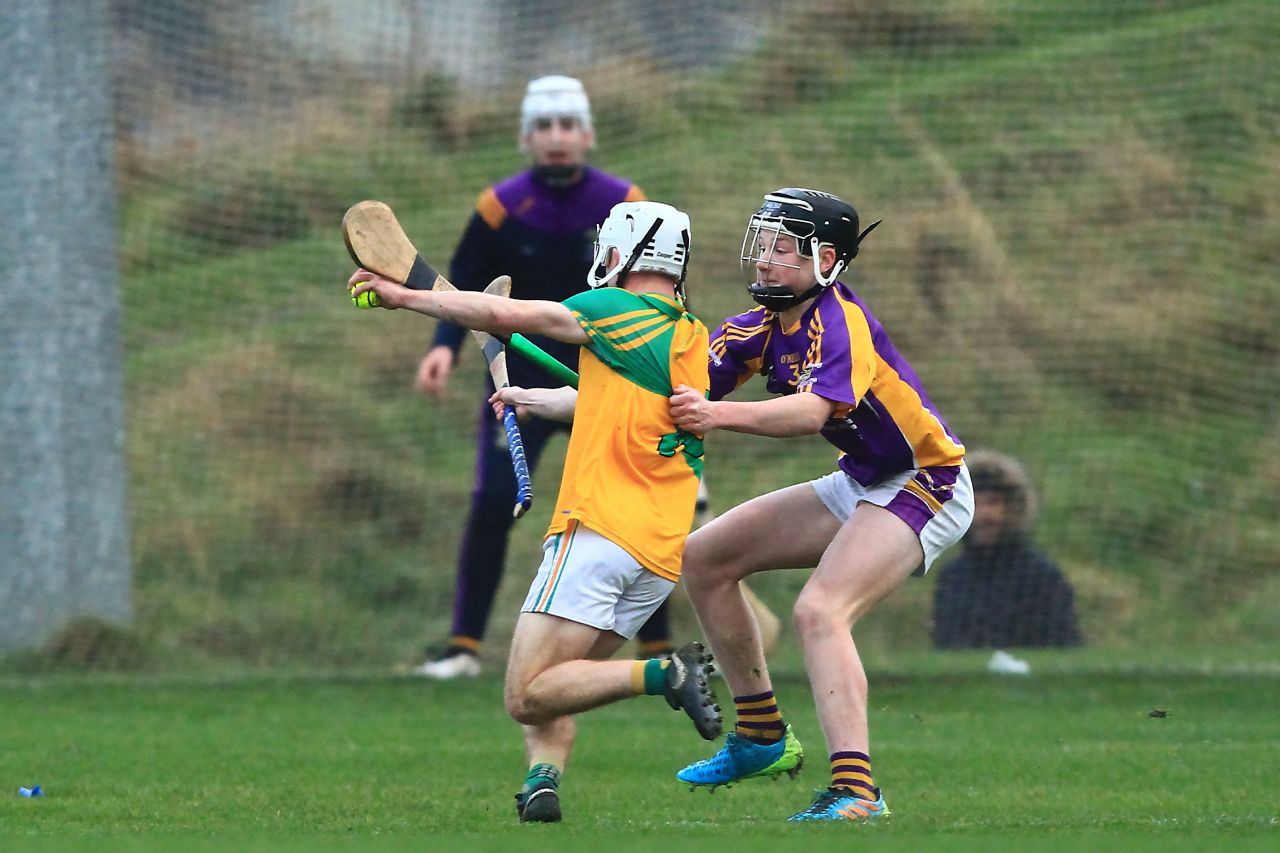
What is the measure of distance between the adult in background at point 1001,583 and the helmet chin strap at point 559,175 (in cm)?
293

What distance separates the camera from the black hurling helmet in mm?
5758

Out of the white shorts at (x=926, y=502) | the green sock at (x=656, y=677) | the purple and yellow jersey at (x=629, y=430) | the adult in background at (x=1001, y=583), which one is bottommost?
the adult in background at (x=1001, y=583)

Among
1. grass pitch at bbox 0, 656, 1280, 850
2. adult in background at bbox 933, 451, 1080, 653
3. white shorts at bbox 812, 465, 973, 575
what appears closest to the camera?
grass pitch at bbox 0, 656, 1280, 850

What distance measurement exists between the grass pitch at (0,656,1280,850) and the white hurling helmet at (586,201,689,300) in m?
1.53

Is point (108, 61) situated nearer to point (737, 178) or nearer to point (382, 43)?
point (382, 43)

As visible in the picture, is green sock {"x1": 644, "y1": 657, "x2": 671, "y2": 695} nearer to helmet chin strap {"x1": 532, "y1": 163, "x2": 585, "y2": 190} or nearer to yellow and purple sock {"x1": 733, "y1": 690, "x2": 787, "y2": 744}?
yellow and purple sock {"x1": 733, "y1": 690, "x2": 787, "y2": 744}

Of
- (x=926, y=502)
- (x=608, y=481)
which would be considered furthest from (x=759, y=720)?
(x=608, y=481)

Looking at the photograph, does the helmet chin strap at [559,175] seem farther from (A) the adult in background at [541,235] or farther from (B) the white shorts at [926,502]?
(B) the white shorts at [926,502]

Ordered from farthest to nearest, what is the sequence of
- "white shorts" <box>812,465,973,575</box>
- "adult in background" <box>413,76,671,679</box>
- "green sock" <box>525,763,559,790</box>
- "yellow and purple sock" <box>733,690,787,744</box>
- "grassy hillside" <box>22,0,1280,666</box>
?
"grassy hillside" <box>22,0,1280,666</box>, "adult in background" <box>413,76,671,679</box>, "yellow and purple sock" <box>733,690,787,744</box>, "white shorts" <box>812,465,973,575</box>, "green sock" <box>525,763,559,790</box>

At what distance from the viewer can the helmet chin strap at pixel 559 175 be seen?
8758 millimetres

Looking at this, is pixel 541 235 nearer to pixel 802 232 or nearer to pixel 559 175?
pixel 559 175

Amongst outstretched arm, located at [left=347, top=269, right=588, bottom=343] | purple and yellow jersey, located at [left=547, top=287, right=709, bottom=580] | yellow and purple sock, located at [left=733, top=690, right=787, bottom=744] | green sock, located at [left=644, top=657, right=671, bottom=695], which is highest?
outstretched arm, located at [left=347, top=269, right=588, bottom=343]

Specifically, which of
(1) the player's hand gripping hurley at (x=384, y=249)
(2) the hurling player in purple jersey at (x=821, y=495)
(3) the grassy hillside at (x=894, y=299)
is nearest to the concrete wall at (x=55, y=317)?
(3) the grassy hillside at (x=894, y=299)

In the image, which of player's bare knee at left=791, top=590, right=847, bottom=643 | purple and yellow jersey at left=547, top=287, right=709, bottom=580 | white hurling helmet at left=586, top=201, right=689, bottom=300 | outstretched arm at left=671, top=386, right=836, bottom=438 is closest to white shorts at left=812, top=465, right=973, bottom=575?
player's bare knee at left=791, top=590, right=847, bottom=643
